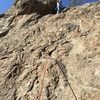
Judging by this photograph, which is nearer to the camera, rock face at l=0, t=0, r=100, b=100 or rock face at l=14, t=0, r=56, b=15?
rock face at l=0, t=0, r=100, b=100

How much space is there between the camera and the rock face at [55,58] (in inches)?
292

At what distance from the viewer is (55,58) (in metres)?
8.88

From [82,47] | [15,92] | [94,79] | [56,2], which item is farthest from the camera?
[56,2]

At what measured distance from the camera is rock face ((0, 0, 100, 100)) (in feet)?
24.4

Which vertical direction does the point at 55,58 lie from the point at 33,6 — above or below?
below

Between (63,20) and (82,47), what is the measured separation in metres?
3.07

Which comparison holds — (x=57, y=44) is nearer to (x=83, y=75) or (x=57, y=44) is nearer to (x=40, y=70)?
(x=40, y=70)

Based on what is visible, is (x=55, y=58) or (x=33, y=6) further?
(x=33, y=6)

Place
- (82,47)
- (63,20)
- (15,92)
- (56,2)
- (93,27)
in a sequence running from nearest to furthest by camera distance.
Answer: (15,92), (82,47), (93,27), (63,20), (56,2)

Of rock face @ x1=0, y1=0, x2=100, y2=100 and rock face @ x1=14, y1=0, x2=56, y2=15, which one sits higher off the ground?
rock face @ x1=14, y1=0, x2=56, y2=15

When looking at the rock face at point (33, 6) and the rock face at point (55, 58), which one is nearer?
the rock face at point (55, 58)

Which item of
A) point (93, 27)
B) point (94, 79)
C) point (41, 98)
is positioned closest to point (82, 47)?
point (93, 27)

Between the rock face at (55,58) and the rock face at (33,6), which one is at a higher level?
the rock face at (33,6)

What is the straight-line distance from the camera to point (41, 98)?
7.46 metres
